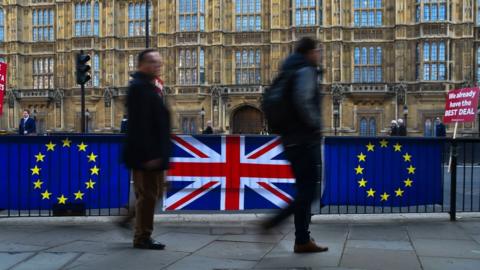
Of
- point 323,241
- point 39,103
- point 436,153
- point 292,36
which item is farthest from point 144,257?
point 39,103

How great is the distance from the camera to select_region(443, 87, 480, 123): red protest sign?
1509 centimetres

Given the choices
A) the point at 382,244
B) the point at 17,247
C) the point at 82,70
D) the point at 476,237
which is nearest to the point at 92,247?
the point at 17,247

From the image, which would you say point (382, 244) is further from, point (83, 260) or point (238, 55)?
point (238, 55)

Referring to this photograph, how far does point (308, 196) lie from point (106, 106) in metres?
31.8

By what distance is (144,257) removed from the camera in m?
4.86

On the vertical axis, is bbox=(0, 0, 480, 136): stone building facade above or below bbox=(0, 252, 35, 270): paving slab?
above

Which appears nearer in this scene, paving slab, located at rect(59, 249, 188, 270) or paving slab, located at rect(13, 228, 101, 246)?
paving slab, located at rect(59, 249, 188, 270)

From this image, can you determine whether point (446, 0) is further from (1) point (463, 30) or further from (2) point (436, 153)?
(2) point (436, 153)

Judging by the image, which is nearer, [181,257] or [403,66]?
[181,257]

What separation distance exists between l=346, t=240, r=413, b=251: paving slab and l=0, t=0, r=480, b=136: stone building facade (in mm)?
27319

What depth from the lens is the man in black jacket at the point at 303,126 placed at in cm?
441

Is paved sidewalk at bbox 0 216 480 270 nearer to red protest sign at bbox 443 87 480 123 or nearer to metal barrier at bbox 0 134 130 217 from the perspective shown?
metal barrier at bbox 0 134 130 217

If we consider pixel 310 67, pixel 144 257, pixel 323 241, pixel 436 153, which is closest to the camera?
pixel 310 67

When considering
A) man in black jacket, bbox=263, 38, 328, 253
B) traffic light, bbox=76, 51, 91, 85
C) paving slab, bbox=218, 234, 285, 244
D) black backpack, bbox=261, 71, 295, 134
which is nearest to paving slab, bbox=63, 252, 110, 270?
paving slab, bbox=218, 234, 285, 244
